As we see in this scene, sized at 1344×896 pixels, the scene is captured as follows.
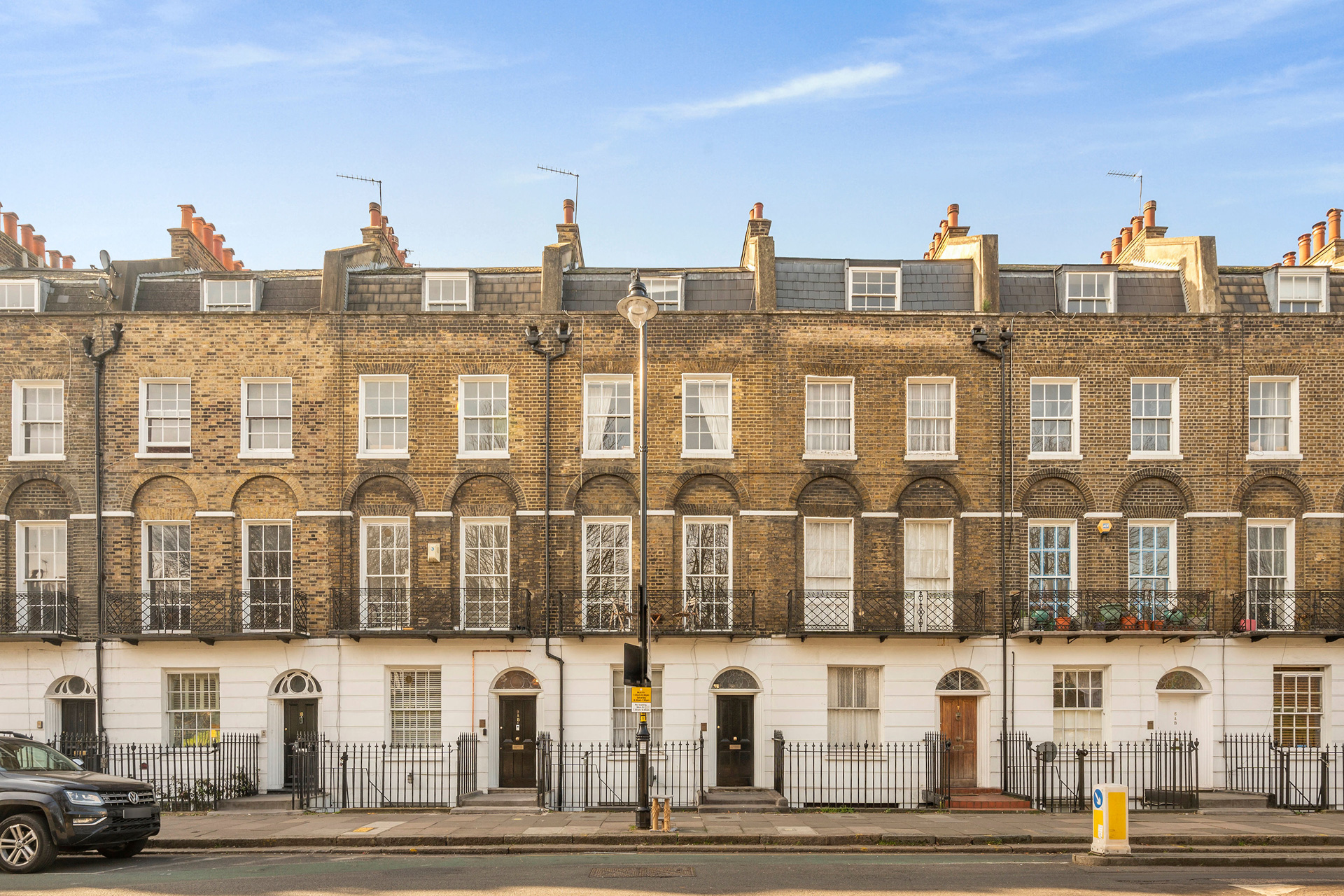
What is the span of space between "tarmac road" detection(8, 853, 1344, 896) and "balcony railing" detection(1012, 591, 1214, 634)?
7.53m

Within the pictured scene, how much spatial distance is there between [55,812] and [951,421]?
17.3 m

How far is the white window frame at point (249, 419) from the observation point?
74.9 ft

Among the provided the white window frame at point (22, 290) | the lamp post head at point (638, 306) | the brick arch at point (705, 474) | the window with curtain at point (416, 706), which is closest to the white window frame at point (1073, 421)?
the brick arch at point (705, 474)

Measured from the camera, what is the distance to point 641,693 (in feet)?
55.6

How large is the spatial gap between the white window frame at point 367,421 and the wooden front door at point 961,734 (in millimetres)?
12267

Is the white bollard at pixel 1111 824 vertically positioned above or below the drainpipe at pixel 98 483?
below

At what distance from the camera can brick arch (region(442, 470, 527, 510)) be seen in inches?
896

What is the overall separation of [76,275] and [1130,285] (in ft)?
80.4

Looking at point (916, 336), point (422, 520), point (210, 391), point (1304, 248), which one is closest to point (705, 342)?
point (916, 336)

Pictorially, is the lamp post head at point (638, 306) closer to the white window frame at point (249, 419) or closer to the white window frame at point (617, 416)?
the white window frame at point (617, 416)

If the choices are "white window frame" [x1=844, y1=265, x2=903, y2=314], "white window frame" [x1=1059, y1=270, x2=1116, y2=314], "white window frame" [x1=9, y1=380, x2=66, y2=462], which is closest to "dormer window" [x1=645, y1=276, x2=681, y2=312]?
"white window frame" [x1=844, y1=265, x2=903, y2=314]

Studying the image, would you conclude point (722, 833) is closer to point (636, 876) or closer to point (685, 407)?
point (636, 876)

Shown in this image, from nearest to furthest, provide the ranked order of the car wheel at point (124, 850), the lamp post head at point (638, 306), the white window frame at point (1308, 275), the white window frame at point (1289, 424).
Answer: the car wheel at point (124, 850) < the lamp post head at point (638, 306) < the white window frame at point (1289, 424) < the white window frame at point (1308, 275)

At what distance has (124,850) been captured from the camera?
50.5 ft
